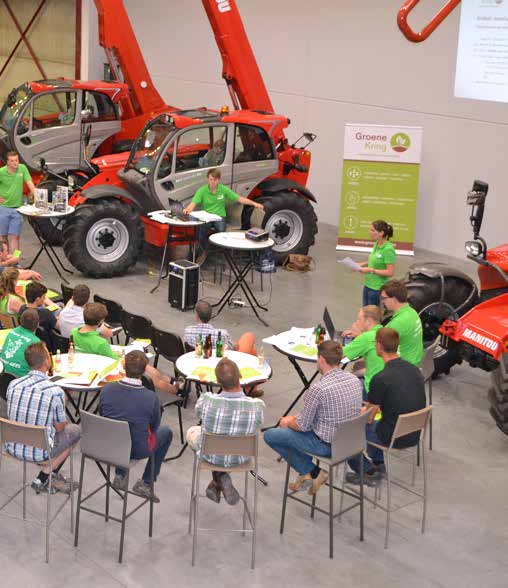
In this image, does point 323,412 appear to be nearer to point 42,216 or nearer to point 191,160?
point 42,216

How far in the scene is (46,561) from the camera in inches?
214

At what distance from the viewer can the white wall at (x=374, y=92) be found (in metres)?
12.4

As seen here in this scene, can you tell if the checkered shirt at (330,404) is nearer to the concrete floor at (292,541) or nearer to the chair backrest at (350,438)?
the chair backrest at (350,438)

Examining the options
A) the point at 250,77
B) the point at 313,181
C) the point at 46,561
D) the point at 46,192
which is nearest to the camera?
the point at 46,561

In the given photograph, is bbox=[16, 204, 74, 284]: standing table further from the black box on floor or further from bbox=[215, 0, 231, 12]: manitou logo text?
bbox=[215, 0, 231, 12]: manitou logo text

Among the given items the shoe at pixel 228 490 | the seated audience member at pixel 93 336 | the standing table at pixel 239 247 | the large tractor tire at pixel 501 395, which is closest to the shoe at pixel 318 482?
the shoe at pixel 228 490

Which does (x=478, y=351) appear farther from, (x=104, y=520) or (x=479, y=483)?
(x=104, y=520)

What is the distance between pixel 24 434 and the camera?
5414 mm

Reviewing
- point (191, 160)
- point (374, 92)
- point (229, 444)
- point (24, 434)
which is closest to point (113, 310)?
point (24, 434)

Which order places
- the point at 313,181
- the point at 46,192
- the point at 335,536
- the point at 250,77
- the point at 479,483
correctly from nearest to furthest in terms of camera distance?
the point at 335,536 → the point at 479,483 → the point at 46,192 → the point at 250,77 → the point at 313,181

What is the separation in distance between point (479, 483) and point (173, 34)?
11.9 m

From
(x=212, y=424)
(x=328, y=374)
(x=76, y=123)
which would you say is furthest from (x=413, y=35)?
(x=76, y=123)

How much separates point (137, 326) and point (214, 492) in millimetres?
2043

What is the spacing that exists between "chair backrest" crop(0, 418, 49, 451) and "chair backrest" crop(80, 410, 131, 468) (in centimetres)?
24
